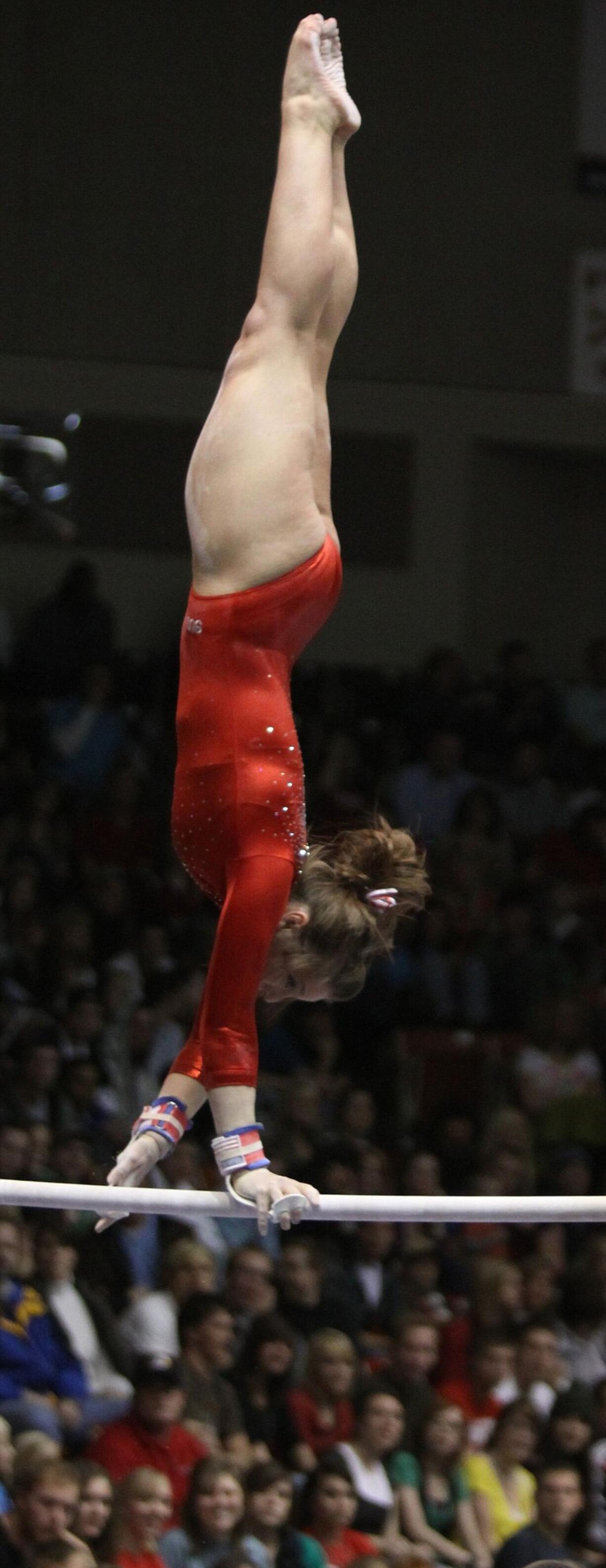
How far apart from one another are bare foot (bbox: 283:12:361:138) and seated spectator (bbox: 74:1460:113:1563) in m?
3.19

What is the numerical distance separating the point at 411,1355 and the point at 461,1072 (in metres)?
1.88

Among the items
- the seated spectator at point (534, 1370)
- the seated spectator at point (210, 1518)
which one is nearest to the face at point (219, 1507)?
the seated spectator at point (210, 1518)

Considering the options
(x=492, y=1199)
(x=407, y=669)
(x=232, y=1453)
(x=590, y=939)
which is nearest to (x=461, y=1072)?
(x=590, y=939)

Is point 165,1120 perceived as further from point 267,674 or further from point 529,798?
point 529,798

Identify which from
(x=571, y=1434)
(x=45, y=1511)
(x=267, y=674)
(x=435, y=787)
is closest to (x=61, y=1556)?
(x=45, y=1511)

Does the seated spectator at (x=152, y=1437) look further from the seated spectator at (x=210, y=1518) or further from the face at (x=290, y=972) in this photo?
the face at (x=290, y=972)

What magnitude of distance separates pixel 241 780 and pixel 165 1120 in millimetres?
671

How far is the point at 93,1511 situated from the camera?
504 cm

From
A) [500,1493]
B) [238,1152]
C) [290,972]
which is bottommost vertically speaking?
[500,1493]

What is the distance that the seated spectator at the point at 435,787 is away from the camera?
8.98 metres

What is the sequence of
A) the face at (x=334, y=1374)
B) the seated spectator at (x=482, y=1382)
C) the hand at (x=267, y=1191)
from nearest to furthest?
the hand at (x=267, y=1191) < the face at (x=334, y=1374) < the seated spectator at (x=482, y=1382)

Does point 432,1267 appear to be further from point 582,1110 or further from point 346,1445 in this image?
point 582,1110

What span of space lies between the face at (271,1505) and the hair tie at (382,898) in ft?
6.75

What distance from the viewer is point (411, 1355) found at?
234 inches
